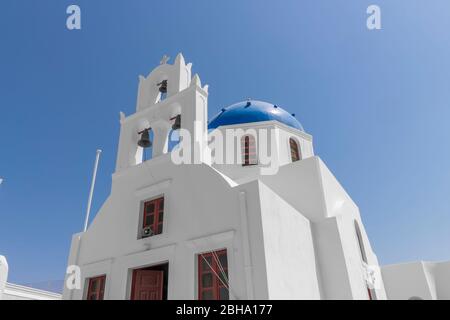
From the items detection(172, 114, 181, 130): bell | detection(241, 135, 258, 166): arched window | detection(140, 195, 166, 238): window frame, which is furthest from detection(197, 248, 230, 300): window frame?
detection(241, 135, 258, 166): arched window

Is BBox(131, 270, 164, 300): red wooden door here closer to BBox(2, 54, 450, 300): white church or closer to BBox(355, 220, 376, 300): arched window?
BBox(2, 54, 450, 300): white church

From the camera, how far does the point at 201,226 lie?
A: 751 cm

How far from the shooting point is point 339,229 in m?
8.55

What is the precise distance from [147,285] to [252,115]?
7.85m

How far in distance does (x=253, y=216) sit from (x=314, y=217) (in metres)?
2.93

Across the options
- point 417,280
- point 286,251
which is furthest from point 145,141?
point 417,280

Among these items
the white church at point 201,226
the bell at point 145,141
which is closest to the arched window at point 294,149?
the white church at point 201,226

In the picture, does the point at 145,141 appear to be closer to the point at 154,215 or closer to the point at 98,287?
the point at 154,215

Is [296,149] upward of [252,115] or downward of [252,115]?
downward

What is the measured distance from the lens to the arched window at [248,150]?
12.2m

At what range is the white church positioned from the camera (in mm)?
6887

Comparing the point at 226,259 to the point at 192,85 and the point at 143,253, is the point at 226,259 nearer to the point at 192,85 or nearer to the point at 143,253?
the point at 143,253

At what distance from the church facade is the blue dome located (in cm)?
240

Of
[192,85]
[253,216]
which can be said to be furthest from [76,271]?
[192,85]
